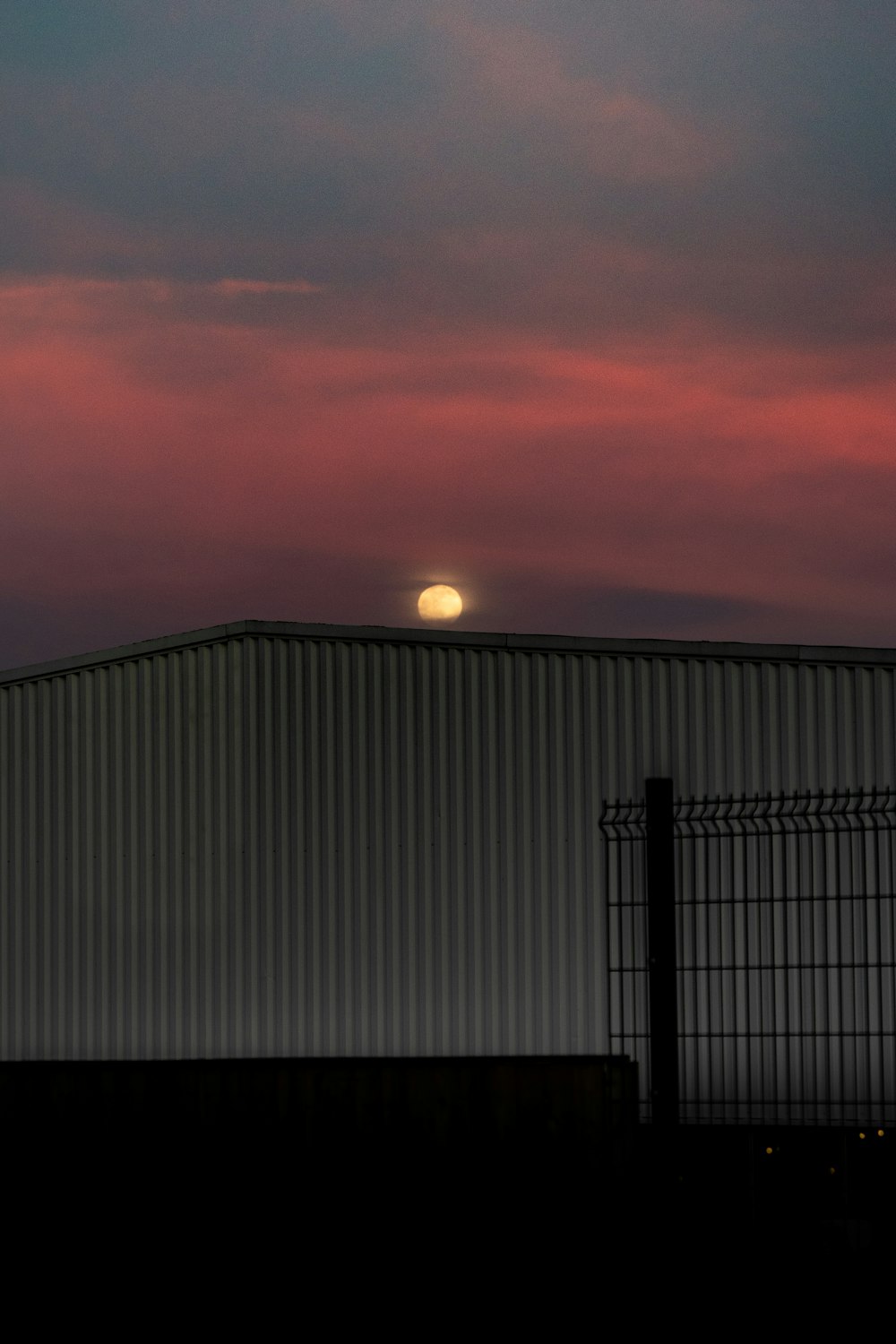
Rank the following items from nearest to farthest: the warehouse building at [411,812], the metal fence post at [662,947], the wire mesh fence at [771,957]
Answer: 1. the metal fence post at [662,947]
2. the wire mesh fence at [771,957]
3. the warehouse building at [411,812]

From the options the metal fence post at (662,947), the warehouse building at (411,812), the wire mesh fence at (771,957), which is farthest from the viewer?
the warehouse building at (411,812)

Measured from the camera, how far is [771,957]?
14008mm

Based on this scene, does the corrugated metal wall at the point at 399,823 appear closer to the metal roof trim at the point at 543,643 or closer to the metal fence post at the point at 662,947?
the metal roof trim at the point at 543,643

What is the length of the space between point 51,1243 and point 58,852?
5.47 metres

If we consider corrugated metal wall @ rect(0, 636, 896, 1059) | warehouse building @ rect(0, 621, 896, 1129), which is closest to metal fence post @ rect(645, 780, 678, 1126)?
warehouse building @ rect(0, 621, 896, 1129)

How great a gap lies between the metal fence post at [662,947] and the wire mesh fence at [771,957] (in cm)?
31

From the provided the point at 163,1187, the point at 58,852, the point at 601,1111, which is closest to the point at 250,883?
the point at 58,852

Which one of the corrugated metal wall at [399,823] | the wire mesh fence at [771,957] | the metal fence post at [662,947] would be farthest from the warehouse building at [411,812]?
the metal fence post at [662,947]

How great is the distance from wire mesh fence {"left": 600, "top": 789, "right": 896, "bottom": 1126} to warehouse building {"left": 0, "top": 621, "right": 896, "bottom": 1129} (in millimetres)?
292

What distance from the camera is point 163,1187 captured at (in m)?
12.3

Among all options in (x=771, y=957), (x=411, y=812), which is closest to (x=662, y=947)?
(x=771, y=957)

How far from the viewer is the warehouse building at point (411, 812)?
49.9ft

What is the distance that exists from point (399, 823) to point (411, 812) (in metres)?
0.15

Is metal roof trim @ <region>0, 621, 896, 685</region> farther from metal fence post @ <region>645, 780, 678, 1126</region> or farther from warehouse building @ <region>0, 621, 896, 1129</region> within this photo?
metal fence post @ <region>645, 780, 678, 1126</region>
